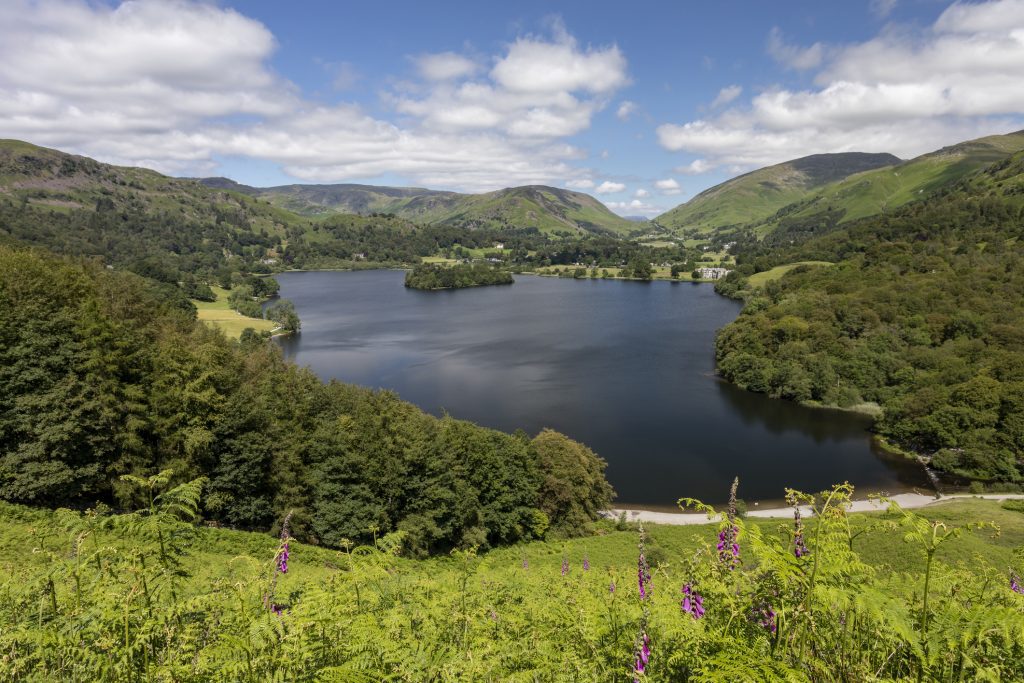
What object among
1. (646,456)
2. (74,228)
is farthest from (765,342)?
(74,228)

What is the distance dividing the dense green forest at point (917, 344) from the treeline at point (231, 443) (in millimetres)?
37458

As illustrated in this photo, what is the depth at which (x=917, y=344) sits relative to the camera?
62000 millimetres

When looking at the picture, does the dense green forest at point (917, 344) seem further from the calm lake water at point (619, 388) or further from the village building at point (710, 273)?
the village building at point (710, 273)

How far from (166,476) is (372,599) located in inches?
174

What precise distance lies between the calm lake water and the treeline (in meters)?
13.0

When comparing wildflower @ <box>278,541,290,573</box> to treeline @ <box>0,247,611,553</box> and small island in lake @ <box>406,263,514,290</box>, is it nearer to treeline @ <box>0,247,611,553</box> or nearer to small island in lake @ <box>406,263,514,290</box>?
treeline @ <box>0,247,611,553</box>

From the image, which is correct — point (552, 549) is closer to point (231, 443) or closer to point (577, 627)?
point (231, 443)

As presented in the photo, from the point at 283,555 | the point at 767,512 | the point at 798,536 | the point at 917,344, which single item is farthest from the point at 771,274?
the point at 283,555

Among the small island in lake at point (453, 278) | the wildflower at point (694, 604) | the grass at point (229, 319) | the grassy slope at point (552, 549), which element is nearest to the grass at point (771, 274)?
the small island in lake at point (453, 278)

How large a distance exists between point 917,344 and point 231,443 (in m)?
75.7

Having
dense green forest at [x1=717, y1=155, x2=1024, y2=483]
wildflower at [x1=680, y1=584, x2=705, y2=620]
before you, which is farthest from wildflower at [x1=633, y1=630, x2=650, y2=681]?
dense green forest at [x1=717, y1=155, x2=1024, y2=483]

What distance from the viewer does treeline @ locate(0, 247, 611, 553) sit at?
2070cm

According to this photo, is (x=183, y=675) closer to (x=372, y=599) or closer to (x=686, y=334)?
(x=372, y=599)

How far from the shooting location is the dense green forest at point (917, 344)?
4291 centimetres
